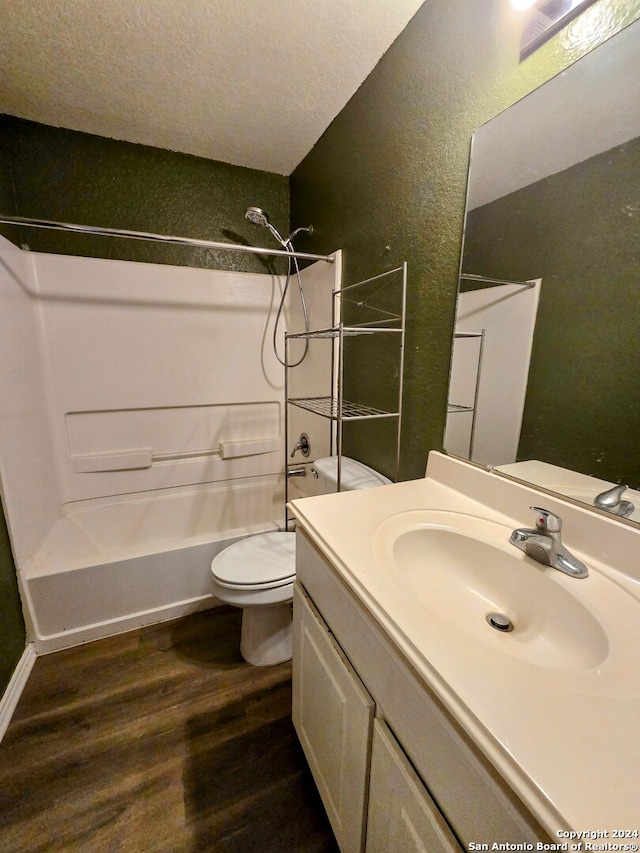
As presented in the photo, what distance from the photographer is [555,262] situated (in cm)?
82

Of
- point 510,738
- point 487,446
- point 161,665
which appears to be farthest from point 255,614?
point 510,738

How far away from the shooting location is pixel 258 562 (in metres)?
1.43

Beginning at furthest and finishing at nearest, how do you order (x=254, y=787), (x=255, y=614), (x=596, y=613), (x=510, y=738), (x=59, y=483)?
(x=59, y=483) → (x=255, y=614) → (x=254, y=787) → (x=596, y=613) → (x=510, y=738)

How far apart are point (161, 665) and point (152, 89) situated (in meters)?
2.42

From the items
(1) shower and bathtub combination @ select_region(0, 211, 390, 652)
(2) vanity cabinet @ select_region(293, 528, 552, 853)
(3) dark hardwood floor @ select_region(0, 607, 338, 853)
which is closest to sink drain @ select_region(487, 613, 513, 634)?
(2) vanity cabinet @ select_region(293, 528, 552, 853)

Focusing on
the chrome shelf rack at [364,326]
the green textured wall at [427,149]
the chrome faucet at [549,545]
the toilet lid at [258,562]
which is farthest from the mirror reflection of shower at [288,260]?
the chrome faucet at [549,545]

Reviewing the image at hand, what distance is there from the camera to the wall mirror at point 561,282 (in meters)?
0.70

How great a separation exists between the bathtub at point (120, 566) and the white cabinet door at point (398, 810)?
128cm

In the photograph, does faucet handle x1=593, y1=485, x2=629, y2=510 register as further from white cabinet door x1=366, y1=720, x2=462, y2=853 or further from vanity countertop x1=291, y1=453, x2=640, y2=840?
white cabinet door x1=366, y1=720, x2=462, y2=853

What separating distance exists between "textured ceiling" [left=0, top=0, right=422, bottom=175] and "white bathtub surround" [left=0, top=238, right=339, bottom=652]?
63cm

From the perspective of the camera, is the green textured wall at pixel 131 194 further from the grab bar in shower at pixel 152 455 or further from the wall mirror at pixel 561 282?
the wall mirror at pixel 561 282

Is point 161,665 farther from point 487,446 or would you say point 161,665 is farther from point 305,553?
point 487,446

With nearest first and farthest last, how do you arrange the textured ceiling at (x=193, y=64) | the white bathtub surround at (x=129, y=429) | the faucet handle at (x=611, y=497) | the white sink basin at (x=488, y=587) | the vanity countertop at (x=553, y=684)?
the vanity countertop at (x=553, y=684)
the white sink basin at (x=488, y=587)
the faucet handle at (x=611, y=497)
the textured ceiling at (x=193, y=64)
the white bathtub surround at (x=129, y=429)

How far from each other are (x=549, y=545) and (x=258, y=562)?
1065 millimetres
